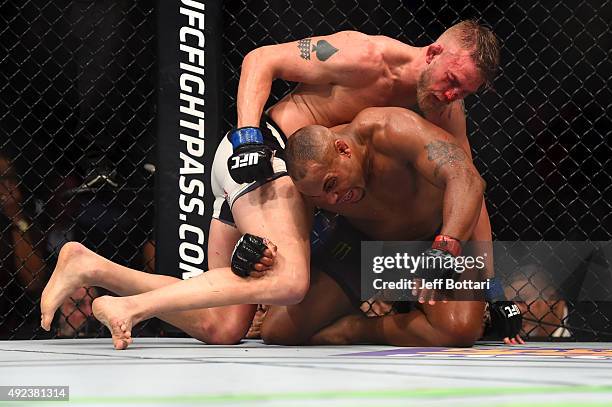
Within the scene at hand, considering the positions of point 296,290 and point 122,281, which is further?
point 122,281

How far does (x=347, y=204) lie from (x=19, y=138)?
54.3 inches

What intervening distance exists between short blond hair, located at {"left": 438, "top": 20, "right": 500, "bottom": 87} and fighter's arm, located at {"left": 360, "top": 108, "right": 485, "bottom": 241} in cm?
23

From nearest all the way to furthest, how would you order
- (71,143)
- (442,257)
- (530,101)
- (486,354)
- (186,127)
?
(486,354), (442,257), (186,127), (71,143), (530,101)

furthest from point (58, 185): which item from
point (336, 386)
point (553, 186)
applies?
point (336, 386)

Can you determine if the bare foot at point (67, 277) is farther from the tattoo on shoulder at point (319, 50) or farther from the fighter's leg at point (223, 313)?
the tattoo on shoulder at point (319, 50)

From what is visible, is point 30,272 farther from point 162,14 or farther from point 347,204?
point 347,204

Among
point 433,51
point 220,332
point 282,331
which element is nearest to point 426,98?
point 433,51

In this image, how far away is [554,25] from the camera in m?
3.14

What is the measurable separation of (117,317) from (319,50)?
3.12 feet

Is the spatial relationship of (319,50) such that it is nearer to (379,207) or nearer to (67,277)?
(379,207)

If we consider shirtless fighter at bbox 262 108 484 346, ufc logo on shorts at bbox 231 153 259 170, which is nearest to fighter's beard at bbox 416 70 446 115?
shirtless fighter at bbox 262 108 484 346

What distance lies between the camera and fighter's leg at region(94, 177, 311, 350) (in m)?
2.01

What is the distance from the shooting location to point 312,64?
2.43 meters

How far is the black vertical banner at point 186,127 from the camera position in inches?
110
